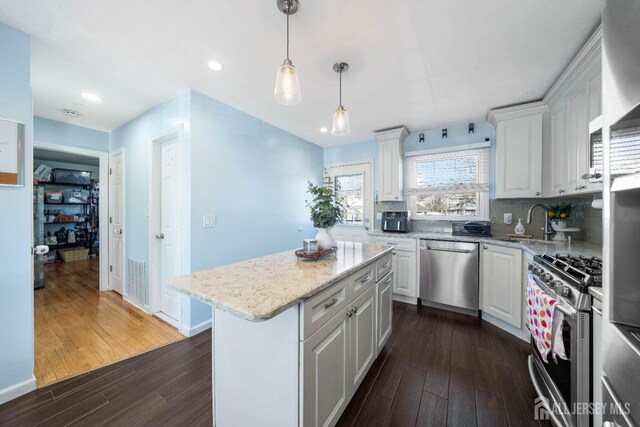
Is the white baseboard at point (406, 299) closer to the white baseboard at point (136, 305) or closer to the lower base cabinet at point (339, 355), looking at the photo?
the lower base cabinet at point (339, 355)

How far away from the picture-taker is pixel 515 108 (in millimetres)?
2609

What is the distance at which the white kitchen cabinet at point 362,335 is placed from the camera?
145cm

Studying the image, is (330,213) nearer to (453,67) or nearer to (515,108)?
(453,67)

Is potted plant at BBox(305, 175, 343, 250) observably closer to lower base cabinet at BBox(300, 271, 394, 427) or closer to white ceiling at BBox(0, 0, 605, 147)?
lower base cabinet at BBox(300, 271, 394, 427)

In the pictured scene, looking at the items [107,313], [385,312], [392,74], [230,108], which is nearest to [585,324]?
[385,312]

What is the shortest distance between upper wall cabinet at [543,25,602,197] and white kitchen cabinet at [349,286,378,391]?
168cm

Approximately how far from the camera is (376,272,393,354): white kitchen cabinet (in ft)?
6.13

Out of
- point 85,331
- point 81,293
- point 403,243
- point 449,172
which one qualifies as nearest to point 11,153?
point 85,331

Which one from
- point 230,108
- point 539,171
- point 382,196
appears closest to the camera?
point 539,171

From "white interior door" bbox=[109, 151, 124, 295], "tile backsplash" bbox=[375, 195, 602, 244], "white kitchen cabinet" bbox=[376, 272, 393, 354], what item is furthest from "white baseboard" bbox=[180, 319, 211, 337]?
"tile backsplash" bbox=[375, 195, 602, 244]

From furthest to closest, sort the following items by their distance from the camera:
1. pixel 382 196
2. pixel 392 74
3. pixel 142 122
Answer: pixel 382 196 < pixel 142 122 < pixel 392 74

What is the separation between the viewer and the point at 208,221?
2.49 metres

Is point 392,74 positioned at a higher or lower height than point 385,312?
higher

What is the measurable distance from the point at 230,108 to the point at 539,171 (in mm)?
3543
